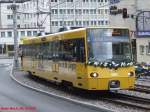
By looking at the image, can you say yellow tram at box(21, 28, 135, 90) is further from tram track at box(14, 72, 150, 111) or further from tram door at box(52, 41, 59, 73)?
tram door at box(52, 41, 59, 73)

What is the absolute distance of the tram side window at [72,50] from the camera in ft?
70.6

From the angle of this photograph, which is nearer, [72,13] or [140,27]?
[140,27]

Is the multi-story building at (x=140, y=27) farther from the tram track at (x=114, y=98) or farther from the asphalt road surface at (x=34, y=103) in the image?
the asphalt road surface at (x=34, y=103)

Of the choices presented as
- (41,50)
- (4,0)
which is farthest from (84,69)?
(4,0)

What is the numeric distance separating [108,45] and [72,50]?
1.91 meters

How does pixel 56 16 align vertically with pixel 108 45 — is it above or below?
above

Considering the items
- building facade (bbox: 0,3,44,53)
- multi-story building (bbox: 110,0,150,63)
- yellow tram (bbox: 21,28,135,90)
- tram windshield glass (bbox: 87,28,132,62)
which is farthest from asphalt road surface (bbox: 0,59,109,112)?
building facade (bbox: 0,3,44,53)

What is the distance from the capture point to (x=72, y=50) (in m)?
22.7

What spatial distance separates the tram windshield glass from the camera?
69.6 ft

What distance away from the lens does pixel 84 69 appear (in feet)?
69.7

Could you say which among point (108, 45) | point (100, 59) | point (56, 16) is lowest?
point (100, 59)

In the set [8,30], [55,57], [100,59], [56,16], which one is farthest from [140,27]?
[8,30]

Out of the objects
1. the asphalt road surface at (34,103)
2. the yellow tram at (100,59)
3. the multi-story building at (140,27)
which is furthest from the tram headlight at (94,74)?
the multi-story building at (140,27)

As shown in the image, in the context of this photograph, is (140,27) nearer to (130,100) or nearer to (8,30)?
(130,100)
